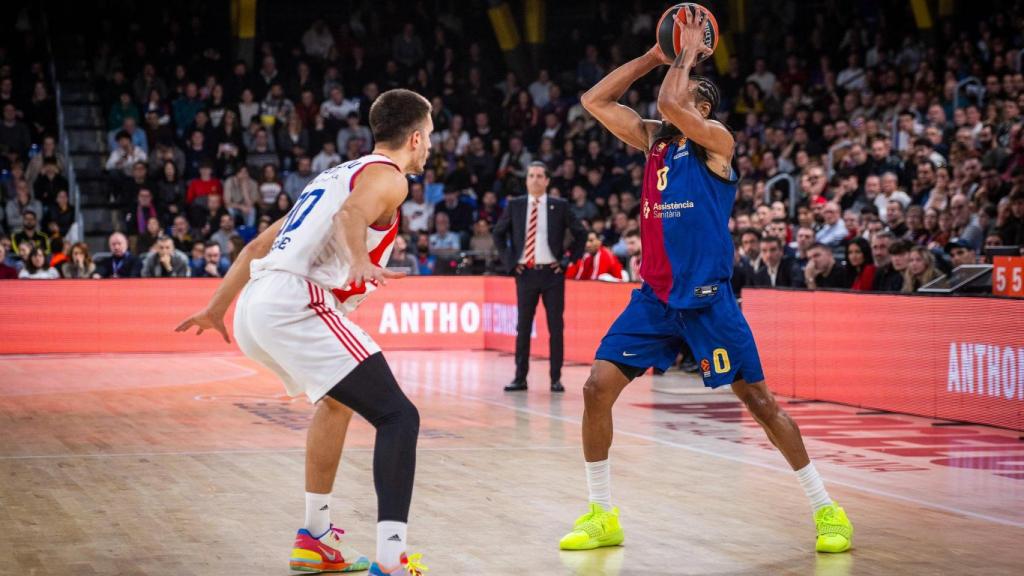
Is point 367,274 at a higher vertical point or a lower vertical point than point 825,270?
higher

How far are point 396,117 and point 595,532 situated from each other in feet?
6.87

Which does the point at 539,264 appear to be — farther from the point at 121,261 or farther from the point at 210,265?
the point at 121,261

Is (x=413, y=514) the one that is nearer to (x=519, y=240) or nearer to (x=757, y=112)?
(x=519, y=240)

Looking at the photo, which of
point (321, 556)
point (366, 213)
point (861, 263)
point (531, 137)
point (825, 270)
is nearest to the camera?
point (366, 213)

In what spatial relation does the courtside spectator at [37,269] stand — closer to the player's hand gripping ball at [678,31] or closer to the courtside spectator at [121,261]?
the courtside spectator at [121,261]

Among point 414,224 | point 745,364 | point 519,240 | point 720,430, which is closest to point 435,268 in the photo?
point 414,224

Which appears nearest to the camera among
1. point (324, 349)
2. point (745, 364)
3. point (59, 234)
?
point (324, 349)

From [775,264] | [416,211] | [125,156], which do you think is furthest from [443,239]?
[775,264]

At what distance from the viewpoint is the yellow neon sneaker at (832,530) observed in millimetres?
6090

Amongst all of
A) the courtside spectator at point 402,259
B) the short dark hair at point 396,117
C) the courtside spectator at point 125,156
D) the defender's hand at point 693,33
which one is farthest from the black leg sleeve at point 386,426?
the courtside spectator at point 125,156

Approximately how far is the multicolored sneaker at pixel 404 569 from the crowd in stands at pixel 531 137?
9.73 m

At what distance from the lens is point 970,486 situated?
26.3ft

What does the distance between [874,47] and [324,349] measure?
65.1 ft

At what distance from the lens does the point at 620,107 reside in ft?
22.1
